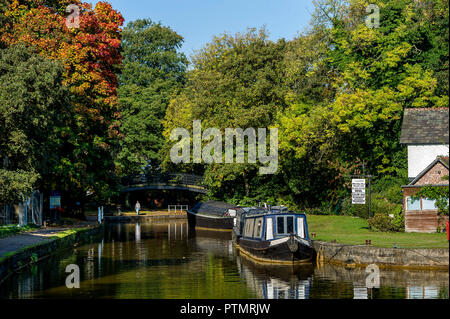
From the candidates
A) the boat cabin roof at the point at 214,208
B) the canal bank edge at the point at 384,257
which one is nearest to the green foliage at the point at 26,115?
the canal bank edge at the point at 384,257

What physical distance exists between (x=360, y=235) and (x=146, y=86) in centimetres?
6473

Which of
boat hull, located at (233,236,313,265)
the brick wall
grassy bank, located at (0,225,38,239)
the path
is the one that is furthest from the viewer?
grassy bank, located at (0,225,38,239)

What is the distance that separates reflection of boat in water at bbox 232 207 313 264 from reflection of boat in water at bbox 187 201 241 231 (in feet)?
61.0

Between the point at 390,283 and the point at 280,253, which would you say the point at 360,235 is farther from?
the point at 390,283

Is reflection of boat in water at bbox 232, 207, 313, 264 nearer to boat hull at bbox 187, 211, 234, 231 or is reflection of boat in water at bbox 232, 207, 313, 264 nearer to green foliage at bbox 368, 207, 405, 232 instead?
green foliage at bbox 368, 207, 405, 232

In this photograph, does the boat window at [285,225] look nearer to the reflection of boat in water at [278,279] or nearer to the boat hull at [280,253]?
the boat hull at [280,253]

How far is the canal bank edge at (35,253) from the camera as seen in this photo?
2734cm

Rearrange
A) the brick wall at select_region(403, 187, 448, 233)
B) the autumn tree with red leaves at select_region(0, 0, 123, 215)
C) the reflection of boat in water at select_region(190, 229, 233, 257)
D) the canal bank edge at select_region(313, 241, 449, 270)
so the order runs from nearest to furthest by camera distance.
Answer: the canal bank edge at select_region(313, 241, 449, 270), the brick wall at select_region(403, 187, 448, 233), the reflection of boat in water at select_region(190, 229, 233, 257), the autumn tree with red leaves at select_region(0, 0, 123, 215)

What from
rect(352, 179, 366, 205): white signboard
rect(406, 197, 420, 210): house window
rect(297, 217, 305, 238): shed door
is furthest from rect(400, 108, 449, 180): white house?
rect(297, 217, 305, 238): shed door

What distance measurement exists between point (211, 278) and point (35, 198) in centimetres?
2268

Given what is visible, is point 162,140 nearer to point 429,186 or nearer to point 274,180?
point 274,180

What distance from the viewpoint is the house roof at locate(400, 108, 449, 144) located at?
3950 cm

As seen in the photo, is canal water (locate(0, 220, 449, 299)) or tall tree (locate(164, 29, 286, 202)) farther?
tall tree (locate(164, 29, 286, 202))
